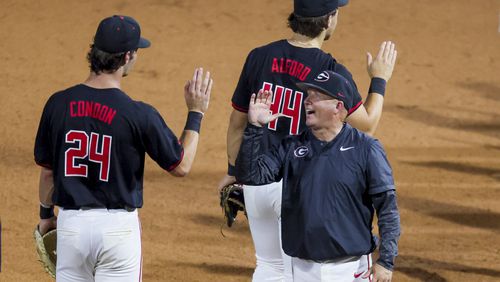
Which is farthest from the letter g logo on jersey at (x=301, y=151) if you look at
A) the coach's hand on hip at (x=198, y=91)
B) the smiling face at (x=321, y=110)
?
the coach's hand on hip at (x=198, y=91)

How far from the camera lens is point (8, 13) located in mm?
15406

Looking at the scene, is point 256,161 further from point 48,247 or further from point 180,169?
point 48,247

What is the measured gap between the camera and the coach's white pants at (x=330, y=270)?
507 centimetres

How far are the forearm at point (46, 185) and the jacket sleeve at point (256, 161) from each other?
977 millimetres

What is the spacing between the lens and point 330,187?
5023mm

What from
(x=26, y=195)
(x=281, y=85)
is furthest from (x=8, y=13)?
(x=281, y=85)

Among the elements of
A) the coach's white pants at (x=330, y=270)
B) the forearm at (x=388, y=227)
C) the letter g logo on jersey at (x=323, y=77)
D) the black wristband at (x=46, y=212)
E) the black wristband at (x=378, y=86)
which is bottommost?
the coach's white pants at (x=330, y=270)

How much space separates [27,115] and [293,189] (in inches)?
315

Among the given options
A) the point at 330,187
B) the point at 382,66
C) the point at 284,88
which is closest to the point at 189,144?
the point at 284,88

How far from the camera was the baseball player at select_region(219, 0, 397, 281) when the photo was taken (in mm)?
5562

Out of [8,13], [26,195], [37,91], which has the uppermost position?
[8,13]

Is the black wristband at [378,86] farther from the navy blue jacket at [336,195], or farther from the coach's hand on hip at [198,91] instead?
the coach's hand on hip at [198,91]

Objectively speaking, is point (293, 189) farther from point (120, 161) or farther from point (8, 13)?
point (8, 13)

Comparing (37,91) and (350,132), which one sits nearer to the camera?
(350,132)
